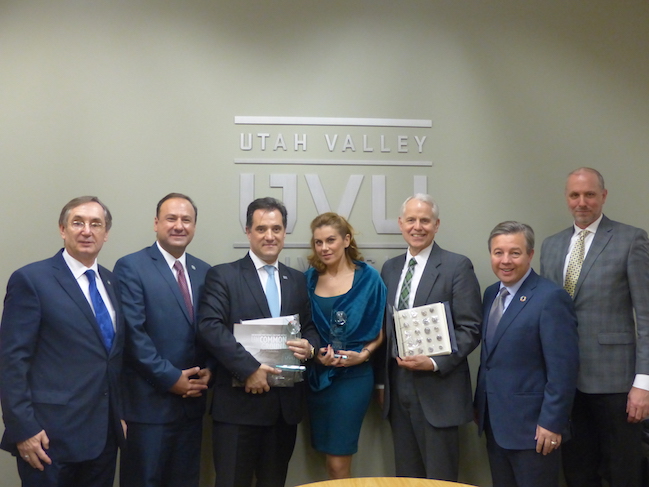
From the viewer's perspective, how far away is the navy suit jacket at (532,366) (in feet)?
7.73

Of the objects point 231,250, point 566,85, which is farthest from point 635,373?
point 231,250

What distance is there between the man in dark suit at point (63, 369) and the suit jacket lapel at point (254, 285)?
2.10ft

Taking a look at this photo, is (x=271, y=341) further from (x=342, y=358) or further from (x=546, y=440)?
(x=546, y=440)

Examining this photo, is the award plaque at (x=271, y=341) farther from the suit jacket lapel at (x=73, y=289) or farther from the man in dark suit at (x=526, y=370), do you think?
the man in dark suit at (x=526, y=370)

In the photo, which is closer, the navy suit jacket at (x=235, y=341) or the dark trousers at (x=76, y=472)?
the dark trousers at (x=76, y=472)

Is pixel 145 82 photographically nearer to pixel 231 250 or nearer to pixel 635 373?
pixel 231 250

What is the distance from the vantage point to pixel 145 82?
132 inches

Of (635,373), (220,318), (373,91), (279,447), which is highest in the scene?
(373,91)

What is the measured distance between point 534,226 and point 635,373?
3.68 feet

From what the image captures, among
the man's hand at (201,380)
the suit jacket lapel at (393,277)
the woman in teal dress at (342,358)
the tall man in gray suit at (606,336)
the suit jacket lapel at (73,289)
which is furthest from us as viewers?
the suit jacket lapel at (393,277)

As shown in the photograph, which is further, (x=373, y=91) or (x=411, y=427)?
(x=373, y=91)

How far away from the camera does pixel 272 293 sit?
2664mm

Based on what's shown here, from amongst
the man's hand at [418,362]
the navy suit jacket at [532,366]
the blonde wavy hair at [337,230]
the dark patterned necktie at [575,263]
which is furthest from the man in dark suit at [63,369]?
the dark patterned necktie at [575,263]

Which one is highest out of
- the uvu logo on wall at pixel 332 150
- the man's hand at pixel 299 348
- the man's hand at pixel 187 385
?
the uvu logo on wall at pixel 332 150
